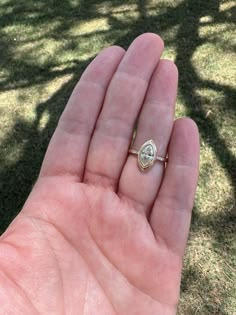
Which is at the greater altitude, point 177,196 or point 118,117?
point 118,117

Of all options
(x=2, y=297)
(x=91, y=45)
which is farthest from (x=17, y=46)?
(x=2, y=297)

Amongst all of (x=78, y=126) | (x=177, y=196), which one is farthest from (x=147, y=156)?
(x=78, y=126)

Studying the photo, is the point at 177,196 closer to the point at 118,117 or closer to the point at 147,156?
the point at 147,156

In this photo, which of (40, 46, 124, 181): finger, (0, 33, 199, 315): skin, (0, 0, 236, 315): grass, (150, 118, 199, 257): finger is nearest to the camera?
(0, 33, 199, 315): skin

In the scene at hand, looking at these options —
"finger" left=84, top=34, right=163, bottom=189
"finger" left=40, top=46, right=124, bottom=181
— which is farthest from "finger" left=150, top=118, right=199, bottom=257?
"finger" left=40, top=46, right=124, bottom=181

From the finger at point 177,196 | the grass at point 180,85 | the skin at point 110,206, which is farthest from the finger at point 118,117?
the grass at point 180,85

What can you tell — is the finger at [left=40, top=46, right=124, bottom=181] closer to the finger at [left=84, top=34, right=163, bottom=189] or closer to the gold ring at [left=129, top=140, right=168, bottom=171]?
the finger at [left=84, top=34, right=163, bottom=189]
